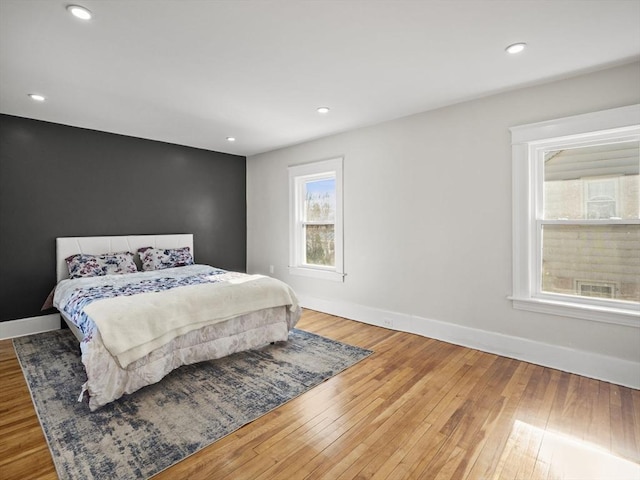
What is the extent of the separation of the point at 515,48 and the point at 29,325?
549 cm

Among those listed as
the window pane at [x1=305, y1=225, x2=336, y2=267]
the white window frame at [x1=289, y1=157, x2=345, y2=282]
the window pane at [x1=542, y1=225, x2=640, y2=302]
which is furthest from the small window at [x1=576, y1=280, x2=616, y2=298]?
the window pane at [x1=305, y1=225, x2=336, y2=267]

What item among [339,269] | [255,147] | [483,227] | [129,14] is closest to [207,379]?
[339,269]

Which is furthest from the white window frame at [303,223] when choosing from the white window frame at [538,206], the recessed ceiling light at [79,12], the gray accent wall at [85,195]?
the recessed ceiling light at [79,12]

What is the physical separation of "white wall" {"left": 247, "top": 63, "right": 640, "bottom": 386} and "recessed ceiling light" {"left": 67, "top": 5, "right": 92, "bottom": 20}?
9.76 feet

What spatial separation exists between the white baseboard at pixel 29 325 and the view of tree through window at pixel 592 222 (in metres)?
5.38

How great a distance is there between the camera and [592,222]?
→ 2814 millimetres

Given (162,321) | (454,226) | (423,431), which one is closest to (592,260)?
(454,226)

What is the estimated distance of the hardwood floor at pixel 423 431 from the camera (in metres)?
1.74

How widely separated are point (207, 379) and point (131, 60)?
100 inches

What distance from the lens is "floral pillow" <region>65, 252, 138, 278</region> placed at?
12.7ft

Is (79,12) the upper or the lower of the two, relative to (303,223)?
upper

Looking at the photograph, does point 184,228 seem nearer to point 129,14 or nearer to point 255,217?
point 255,217

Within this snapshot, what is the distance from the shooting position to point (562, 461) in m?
1.80

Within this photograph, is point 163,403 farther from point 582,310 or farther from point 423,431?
point 582,310
